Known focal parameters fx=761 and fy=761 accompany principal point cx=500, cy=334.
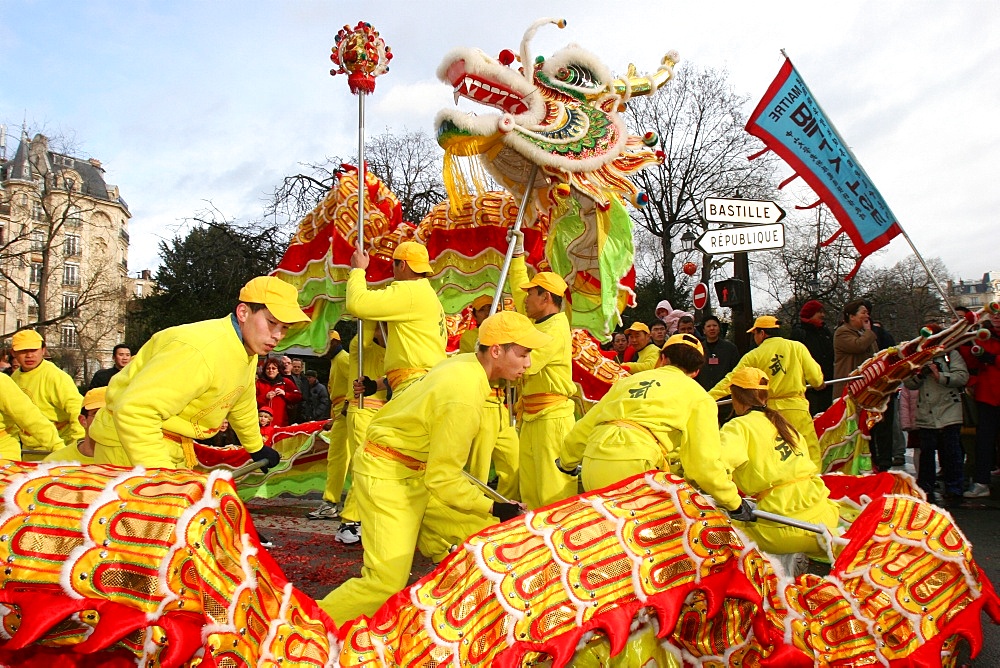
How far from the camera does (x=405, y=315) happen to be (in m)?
5.02

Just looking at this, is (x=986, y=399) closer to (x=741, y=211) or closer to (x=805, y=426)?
(x=805, y=426)

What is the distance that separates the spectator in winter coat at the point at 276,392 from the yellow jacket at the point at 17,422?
11.0 ft

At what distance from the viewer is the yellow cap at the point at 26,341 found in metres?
6.28

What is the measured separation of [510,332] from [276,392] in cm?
621

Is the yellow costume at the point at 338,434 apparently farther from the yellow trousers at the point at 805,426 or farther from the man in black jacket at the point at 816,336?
the man in black jacket at the point at 816,336

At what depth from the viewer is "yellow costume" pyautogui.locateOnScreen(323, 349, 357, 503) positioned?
20.8ft

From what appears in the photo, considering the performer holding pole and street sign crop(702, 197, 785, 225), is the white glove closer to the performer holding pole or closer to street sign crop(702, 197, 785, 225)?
the performer holding pole

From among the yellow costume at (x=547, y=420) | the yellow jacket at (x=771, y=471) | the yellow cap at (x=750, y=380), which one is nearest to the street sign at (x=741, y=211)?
the yellow costume at (x=547, y=420)

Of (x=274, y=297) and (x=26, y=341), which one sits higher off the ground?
(x=274, y=297)

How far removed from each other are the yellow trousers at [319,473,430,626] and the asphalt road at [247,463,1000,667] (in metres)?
1.32

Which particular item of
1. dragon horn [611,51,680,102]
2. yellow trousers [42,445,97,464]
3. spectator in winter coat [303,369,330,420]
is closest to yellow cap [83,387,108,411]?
yellow trousers [42,445,97,464]

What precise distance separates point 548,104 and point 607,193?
0.81 metres

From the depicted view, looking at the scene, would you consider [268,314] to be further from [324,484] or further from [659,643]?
[324,484]

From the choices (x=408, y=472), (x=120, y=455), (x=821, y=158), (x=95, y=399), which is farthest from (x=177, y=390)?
(x=821, y=158)
